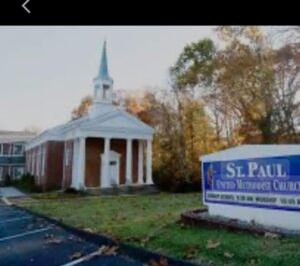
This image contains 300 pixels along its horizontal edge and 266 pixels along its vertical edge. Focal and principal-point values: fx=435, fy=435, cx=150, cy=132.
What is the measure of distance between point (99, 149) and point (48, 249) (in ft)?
102

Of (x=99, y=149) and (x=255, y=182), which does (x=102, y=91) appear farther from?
(x=255, y=182)

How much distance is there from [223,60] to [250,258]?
27.9 m

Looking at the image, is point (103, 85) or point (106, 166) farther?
point (103, 85)

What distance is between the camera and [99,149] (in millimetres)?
40406

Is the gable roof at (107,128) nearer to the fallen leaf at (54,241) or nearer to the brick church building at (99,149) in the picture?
the brick church building at (99,149)

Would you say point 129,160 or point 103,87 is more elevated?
point 103,87

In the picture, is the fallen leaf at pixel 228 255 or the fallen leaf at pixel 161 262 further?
the fallen leaf at pixel 161 262

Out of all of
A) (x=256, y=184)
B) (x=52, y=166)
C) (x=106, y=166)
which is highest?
(x=52, y=166)

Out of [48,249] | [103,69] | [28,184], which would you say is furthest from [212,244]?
[28,184]

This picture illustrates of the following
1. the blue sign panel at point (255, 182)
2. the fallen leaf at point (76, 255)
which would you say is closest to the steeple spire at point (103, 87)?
the blue sign panel at point (255, 182)

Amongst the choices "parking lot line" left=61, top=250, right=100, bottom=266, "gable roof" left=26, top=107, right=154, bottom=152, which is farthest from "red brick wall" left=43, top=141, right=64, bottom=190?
"parking lot line" left=61, top=250, right=100, bottom=266

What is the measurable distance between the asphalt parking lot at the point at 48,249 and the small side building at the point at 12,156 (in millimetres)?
45004

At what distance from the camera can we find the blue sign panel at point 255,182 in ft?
29.2

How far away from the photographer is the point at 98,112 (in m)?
41.8
